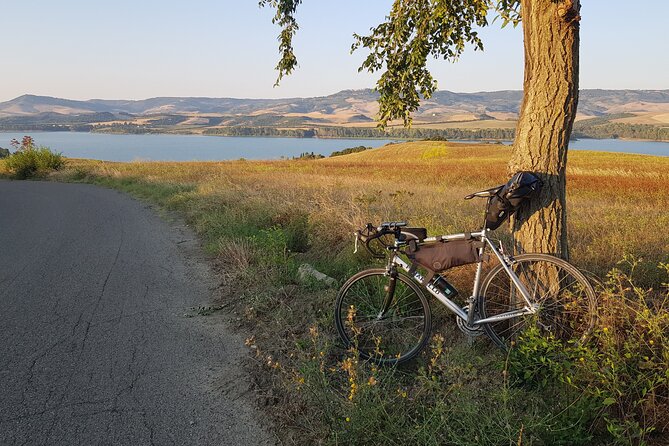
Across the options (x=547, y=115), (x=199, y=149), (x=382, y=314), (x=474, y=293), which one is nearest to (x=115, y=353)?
(x=382, y=314)

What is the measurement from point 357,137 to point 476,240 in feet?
475

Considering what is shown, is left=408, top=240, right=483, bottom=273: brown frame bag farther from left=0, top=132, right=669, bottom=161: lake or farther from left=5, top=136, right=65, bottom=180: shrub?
left=0, top=132, right=669, bottom=161: lake

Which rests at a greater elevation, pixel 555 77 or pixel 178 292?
pixel 555 77

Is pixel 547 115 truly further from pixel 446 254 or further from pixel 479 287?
pixel 479 287

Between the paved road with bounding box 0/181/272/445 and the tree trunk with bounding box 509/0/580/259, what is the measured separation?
9.25 feet

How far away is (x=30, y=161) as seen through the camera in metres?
29.4

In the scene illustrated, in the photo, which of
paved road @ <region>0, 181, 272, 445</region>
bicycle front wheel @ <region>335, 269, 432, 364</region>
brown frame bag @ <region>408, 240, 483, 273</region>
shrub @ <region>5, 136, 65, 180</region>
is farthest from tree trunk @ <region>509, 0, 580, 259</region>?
shrub @ <region>5, 136, 65, 180</region>

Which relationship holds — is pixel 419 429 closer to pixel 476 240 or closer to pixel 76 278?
pixel 476 240

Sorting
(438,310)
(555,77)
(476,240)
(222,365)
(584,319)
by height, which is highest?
(555,77)

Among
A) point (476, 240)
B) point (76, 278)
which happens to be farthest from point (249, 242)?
point (476, 240)

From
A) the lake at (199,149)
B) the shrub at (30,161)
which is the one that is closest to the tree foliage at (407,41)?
the shrub at (30,161)

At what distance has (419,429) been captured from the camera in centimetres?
267

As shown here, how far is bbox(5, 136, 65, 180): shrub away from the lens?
2888cm

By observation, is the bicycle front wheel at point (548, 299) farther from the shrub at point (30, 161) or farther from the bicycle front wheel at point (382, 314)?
the shrub at point (30, 161)
